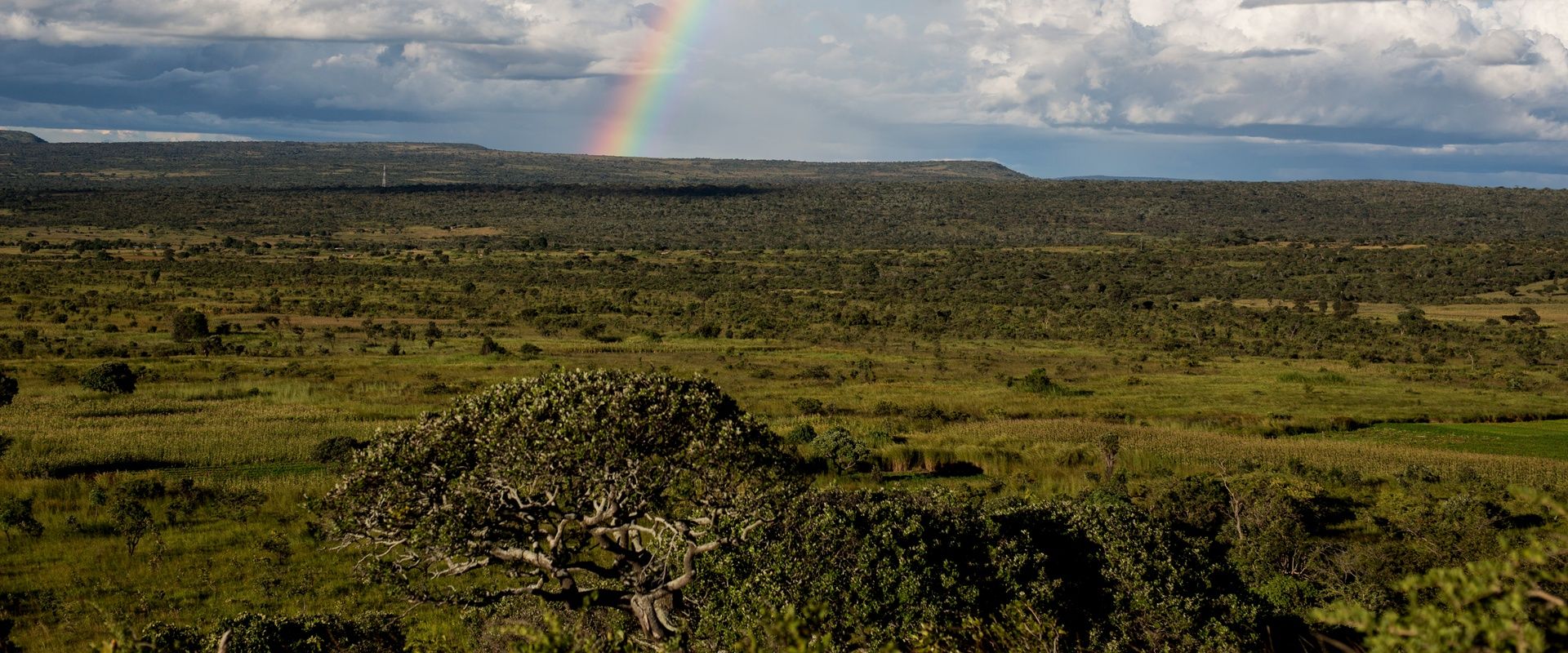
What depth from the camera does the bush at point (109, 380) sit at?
47928 millimetres

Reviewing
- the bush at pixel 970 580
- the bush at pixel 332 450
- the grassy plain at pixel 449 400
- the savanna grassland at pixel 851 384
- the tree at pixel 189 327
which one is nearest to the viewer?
the bush at pixel 970 580

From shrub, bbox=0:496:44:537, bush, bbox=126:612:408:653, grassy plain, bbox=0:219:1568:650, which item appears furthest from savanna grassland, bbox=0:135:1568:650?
bush, bbox=126:612:408:653

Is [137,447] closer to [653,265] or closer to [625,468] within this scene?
[625,468]

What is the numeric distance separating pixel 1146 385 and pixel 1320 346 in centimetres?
3112

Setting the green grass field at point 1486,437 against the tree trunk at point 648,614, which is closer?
the tree trunk at point 648,614

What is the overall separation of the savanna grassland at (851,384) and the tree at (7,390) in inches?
26.0

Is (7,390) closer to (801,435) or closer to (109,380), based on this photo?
(109,380)

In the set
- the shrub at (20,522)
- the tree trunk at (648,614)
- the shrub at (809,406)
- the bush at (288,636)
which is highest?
the tree trunk at (648,614)

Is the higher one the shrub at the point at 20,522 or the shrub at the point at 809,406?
the shrub at the point at 20,522

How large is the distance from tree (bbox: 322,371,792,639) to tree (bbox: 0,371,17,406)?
3644 cm

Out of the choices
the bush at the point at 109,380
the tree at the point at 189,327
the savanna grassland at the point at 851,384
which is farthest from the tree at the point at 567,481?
the tree at the point at 189,327

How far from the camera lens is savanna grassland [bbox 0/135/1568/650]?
25.3 metres

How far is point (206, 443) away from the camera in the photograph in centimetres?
3875

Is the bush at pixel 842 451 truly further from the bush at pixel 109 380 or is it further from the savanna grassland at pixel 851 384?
the bush at pixel 109 380
